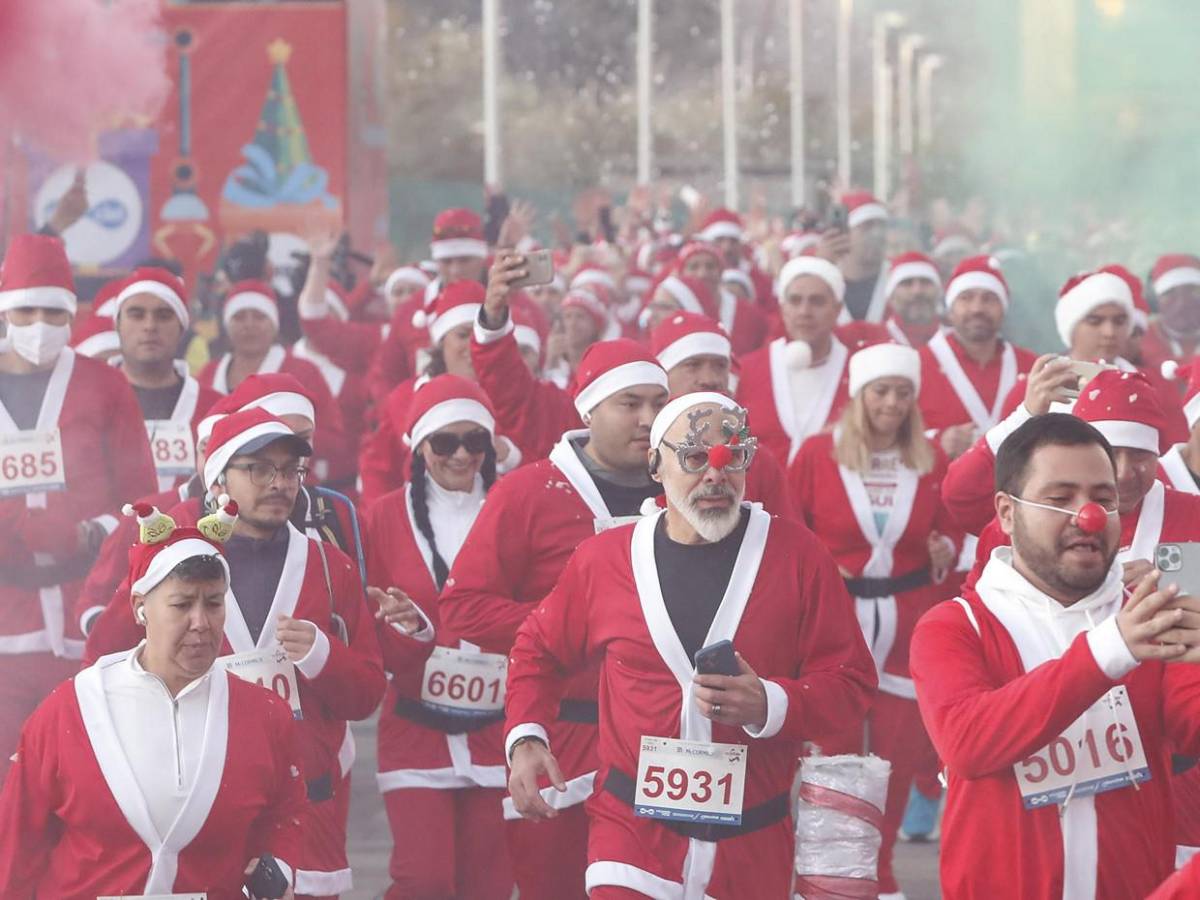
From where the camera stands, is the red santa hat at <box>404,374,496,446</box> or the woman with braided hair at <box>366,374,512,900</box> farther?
the red santa hat at <box>404,374,496,446</box>

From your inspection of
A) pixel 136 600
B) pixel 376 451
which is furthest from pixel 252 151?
pixel 136 600

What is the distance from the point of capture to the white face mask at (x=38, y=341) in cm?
905

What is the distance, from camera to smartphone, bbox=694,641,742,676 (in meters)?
5.83

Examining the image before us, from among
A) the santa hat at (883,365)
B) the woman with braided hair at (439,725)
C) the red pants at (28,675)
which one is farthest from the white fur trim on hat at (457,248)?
the woman with braided hair at (439,725)

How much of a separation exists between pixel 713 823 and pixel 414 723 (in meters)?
2.28

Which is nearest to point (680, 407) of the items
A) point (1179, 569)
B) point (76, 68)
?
point (1179, 569)

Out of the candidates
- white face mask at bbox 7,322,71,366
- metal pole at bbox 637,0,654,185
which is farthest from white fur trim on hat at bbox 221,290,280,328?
metal pole at bbox 637,0,654,185

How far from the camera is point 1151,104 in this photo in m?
25.2

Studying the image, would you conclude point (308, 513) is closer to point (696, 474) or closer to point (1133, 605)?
point (696, 474)

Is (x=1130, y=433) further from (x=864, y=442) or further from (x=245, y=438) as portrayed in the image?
(x=864, y=442)

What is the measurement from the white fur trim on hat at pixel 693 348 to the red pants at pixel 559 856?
6.99 feet

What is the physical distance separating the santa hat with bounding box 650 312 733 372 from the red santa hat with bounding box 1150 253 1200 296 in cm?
522

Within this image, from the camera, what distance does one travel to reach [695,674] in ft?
19.5

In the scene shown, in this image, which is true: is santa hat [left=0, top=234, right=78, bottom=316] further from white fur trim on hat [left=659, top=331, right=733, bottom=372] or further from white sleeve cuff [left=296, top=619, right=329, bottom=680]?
white sleeve cuff [left=296, top=619, right=329, bottom=680]
